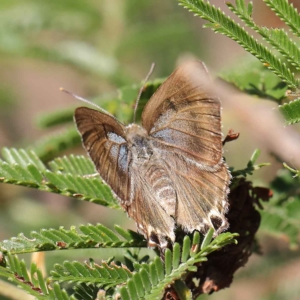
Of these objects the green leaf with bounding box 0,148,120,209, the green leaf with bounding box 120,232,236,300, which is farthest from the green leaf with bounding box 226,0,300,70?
the green leaf with bounding box 0,148,120,209

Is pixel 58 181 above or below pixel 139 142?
below

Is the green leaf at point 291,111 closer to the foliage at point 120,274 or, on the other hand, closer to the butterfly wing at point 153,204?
the foliage at point 120,274

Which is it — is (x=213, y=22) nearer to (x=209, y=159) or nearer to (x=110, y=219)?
(x=209, y=159)

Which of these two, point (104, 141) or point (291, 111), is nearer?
point (291, 111)

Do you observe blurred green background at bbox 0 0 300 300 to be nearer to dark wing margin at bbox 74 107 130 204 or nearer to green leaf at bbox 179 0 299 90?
dark wing margin at bbox 74 107 130 204

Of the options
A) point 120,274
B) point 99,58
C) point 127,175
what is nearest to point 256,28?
point 127,175

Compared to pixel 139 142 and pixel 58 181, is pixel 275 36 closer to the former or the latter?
pixel 139 142

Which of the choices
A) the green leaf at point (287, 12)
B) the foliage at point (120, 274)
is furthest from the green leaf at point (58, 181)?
the green leaf at point (287, 12)

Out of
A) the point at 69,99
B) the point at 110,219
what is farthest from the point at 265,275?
the point at 69,99
